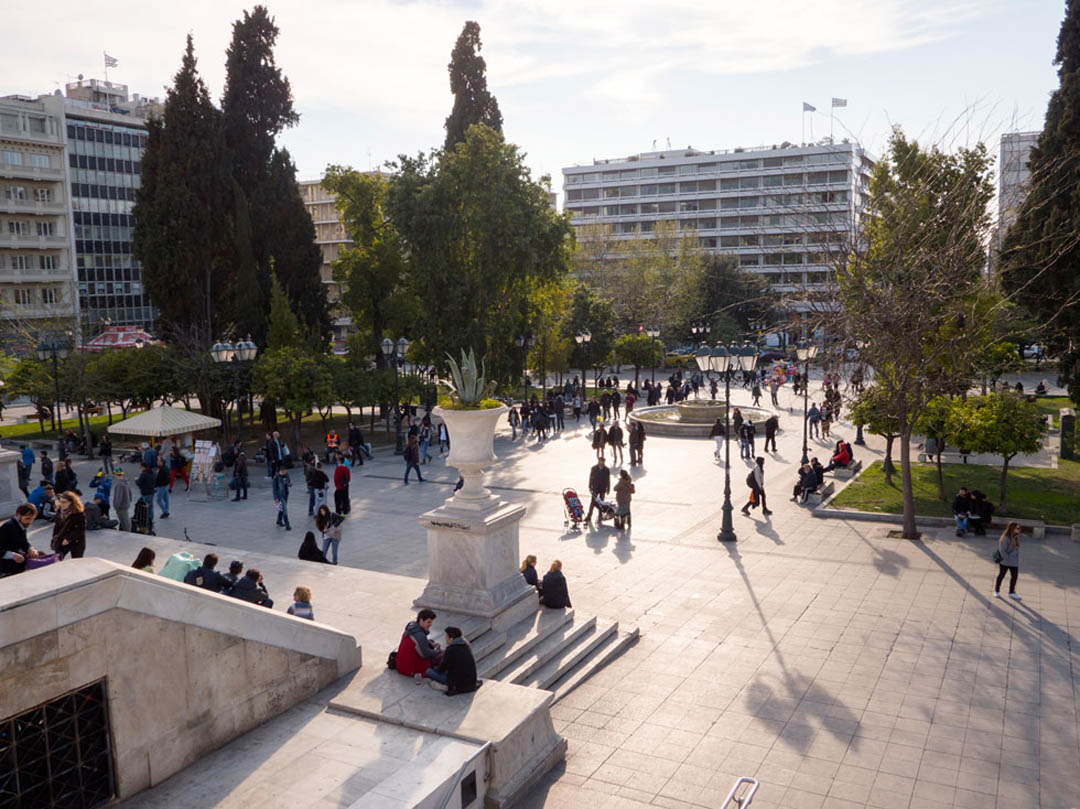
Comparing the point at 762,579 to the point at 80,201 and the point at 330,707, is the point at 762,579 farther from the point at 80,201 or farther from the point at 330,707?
the point at 80,201

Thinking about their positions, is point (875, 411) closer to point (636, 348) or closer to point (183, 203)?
point (183, 203)

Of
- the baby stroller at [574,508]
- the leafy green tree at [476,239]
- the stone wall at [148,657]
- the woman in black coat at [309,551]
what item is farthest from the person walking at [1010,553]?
the leafy green tree at [476,239]

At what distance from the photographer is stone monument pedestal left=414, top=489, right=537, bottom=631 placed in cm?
1012

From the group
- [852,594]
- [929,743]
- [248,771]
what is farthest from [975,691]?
[248,771]

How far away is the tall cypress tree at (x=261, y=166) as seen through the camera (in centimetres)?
3150

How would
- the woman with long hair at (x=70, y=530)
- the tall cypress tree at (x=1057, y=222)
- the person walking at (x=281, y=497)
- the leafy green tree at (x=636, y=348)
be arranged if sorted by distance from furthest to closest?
1. the leafy green tree at (x=636, y=348)
2. the tall cypress tree at (x=1057, y=222)
3. the person walking at (x=281, y=497)
4. the woman with long hair at (x=70, y=530)

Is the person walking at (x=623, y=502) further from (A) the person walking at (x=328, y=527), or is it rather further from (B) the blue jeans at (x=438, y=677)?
(B) the blue jeans at (x=438, y=677)

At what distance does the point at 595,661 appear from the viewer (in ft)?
33.6

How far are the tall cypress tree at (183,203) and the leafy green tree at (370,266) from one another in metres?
5.53

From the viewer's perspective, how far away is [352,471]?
2386 centimetres

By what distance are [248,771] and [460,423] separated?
4.47 m

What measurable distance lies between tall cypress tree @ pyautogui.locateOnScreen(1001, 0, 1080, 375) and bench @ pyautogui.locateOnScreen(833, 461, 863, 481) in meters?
5.42

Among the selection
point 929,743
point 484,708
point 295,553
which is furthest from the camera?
point 295,553

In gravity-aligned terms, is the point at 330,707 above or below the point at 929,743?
above
